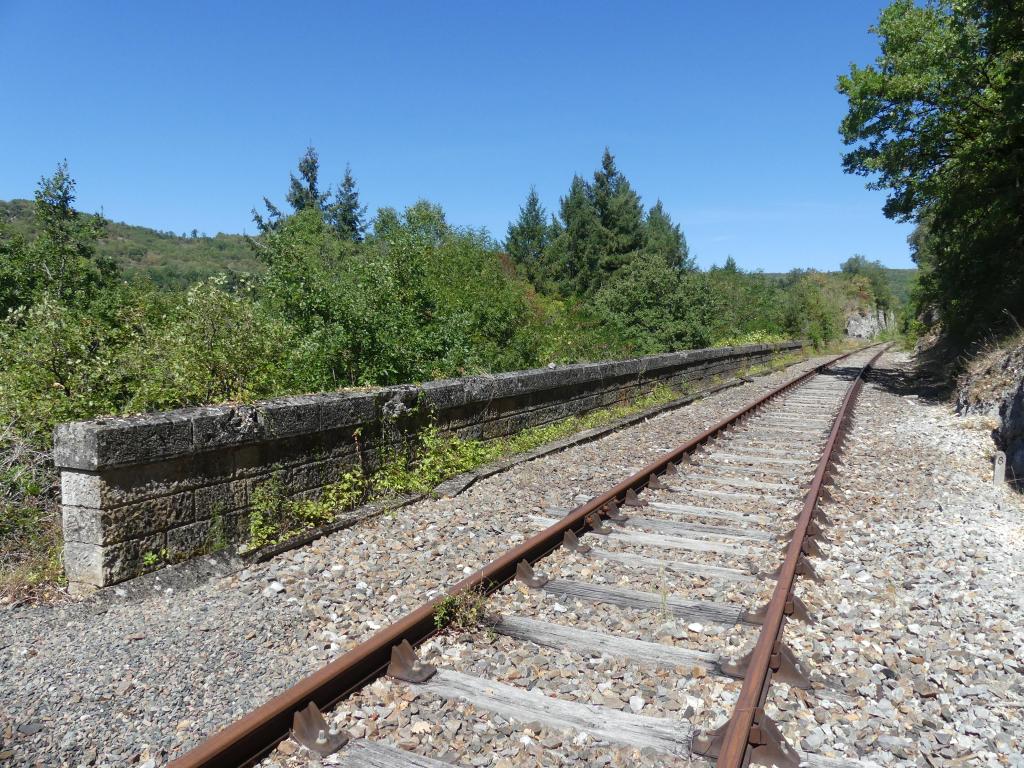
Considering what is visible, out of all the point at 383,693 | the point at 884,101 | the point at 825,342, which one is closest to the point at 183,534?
the point at 383,693

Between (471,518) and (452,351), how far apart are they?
11.2 feet

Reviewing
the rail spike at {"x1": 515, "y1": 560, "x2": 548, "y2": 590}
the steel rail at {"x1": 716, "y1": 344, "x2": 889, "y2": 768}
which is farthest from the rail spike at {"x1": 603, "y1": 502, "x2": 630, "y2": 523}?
the rail spike at {"x1": 515, "y1": 560, "x2": 548, "y2": 590}

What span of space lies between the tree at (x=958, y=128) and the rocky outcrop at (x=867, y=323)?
6327 centimetres

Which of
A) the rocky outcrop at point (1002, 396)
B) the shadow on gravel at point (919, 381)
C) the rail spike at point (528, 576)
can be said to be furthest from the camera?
the shadow on gravel at point (919, 381)

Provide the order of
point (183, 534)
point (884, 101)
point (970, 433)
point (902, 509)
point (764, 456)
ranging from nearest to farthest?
point (183, 534) → point (902, 509) → point (764, 456) → point (970, 433) → point (884, 101)

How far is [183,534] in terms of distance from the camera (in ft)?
14.7

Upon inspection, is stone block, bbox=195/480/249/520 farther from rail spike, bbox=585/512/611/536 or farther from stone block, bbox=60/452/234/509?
rail spike, bbox=585/512/611/536

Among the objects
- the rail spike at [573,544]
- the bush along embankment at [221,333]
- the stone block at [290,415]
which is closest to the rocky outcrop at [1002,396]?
the rail spike at [573,544]

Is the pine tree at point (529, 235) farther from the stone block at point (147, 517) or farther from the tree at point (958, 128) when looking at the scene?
the stone block at point (147, 517)

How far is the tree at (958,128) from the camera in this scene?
44.9 ft

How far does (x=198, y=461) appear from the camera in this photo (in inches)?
180

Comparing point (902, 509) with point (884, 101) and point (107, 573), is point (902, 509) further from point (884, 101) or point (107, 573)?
point (884, 101)

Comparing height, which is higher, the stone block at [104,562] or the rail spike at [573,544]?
the stone block at [104,562]

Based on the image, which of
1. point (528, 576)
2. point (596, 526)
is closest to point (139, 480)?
point (528, 576)
